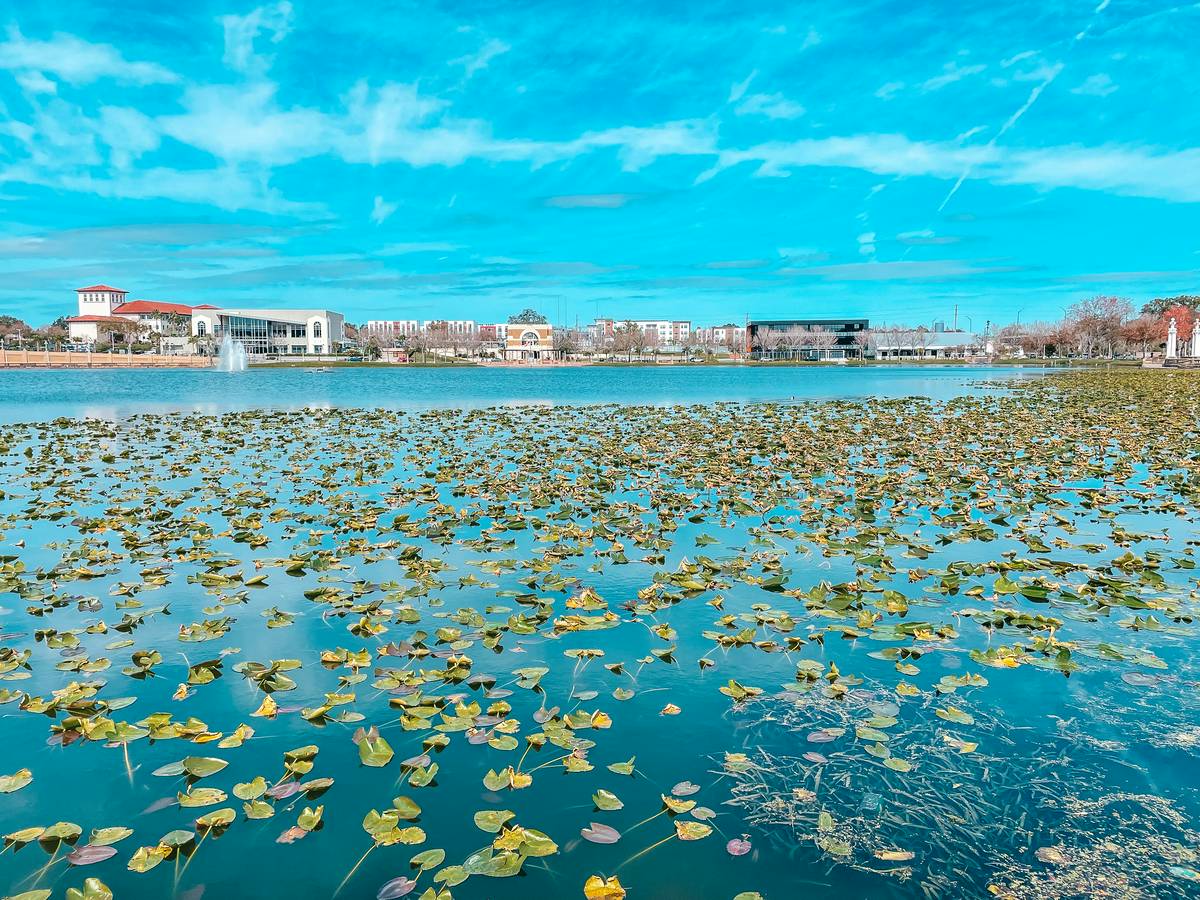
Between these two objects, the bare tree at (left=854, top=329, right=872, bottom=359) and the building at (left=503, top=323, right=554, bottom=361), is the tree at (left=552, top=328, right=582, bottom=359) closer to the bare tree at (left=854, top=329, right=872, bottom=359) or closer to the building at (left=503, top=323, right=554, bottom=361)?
the building at (left=503, top=323, right=554, bottom=361)

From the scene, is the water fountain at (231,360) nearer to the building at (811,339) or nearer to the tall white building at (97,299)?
the tall white building at (97,299)

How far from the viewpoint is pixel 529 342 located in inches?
6097

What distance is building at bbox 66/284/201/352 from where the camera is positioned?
4887 inches

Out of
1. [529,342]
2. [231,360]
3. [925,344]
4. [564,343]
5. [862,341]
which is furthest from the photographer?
[925,344]

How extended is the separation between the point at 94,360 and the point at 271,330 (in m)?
25.7

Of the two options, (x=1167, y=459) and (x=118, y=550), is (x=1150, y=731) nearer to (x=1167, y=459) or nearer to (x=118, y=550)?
(x=118, y=550)

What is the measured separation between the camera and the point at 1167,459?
13.9 meters

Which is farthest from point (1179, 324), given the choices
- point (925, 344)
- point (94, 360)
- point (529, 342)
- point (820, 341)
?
point (94, 360)

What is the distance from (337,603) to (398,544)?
1.92 metres

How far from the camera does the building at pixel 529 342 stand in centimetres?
15350

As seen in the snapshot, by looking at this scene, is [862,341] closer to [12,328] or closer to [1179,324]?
[1179,324]

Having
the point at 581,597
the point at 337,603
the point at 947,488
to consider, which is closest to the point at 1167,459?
the point at 947,488

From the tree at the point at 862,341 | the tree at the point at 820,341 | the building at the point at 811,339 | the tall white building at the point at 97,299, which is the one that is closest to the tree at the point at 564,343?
the building at the point at 811,339

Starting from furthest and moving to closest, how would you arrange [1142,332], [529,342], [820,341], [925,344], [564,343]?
[925,344], [564,343], [529,342], [820,341], [1142,332]
